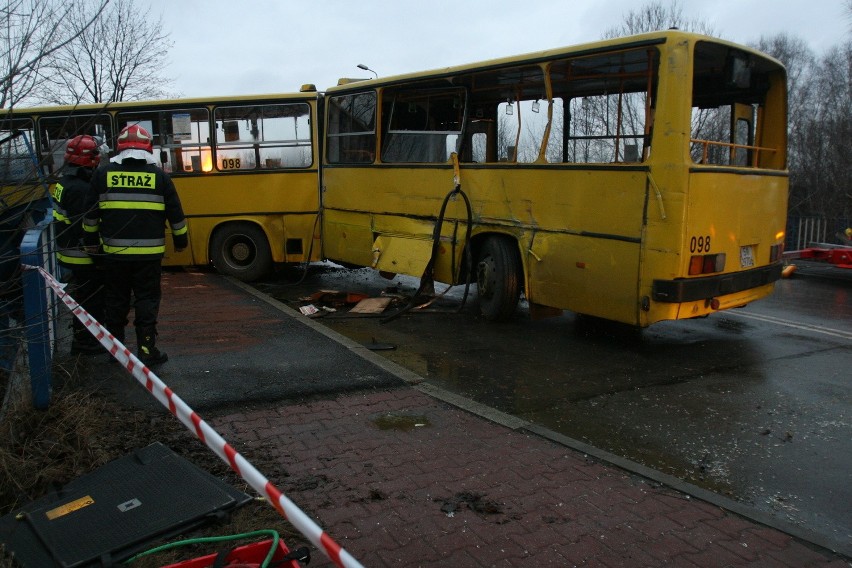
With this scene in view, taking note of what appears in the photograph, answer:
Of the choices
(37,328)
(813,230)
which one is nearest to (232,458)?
(37,328)

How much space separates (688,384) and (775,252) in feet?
7.82

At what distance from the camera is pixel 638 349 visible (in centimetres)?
739

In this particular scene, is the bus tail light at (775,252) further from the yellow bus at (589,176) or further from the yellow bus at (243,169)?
the yellow bus at (243,169)

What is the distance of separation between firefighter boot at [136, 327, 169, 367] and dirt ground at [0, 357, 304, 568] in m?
0.85

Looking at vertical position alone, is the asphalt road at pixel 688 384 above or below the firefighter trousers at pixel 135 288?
below

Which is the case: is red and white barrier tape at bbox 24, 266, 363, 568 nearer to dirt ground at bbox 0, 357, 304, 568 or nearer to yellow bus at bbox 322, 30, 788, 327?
dirt ground at bbox 0, 357, 304, 568

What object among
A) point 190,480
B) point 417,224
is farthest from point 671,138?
point 190,480

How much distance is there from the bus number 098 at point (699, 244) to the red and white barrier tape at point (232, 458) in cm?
466

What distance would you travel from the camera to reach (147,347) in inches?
236

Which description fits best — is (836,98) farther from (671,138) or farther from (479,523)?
(479,523)

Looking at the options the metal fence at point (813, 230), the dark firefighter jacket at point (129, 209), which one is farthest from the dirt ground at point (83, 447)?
the metal fence at point (813, 230)

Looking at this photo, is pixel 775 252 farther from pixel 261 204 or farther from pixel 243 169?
pixel 243 169

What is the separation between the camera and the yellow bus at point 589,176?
648 cm

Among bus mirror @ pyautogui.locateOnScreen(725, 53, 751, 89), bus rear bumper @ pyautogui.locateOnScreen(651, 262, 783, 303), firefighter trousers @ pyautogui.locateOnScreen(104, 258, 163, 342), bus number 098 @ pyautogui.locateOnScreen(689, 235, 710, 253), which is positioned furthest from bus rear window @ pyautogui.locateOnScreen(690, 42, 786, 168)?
firefighter trousers @ pyautogui.locateOnScreen(104, 258, 163, 342)
